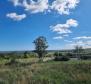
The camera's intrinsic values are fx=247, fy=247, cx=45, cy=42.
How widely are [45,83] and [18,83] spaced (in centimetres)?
138

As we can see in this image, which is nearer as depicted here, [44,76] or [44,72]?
[44,76]

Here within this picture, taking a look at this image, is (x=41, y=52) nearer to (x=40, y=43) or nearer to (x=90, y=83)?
(x=40, y=43)

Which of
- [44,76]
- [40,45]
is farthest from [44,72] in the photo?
[40,45]

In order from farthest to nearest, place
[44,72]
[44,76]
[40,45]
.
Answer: [40,45], [44,72], [44,76]

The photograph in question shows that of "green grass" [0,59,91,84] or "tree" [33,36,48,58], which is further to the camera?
"tree" [33,36,48,58]

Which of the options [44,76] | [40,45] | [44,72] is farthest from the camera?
[40,45]

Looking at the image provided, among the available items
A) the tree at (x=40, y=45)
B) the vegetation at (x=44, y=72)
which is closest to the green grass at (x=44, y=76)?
the vegetation at (x=44, y=72)

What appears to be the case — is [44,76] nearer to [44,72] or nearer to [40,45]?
[44,72]

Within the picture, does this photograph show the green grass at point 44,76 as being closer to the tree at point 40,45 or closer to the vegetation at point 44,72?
the vegetation at point 44,72

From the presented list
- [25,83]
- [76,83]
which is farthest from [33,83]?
[76,83]

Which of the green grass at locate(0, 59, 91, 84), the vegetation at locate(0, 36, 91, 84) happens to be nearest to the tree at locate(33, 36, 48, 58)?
the vegetation at locate(0, 36, 91, 84)

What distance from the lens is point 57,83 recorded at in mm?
12969

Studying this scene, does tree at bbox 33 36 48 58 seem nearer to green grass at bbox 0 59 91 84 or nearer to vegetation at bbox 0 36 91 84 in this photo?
vegetation at bbox 0 36 91 84

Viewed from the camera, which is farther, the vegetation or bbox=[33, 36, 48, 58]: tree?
bbox=[33, 36, 48, 58]: tree
